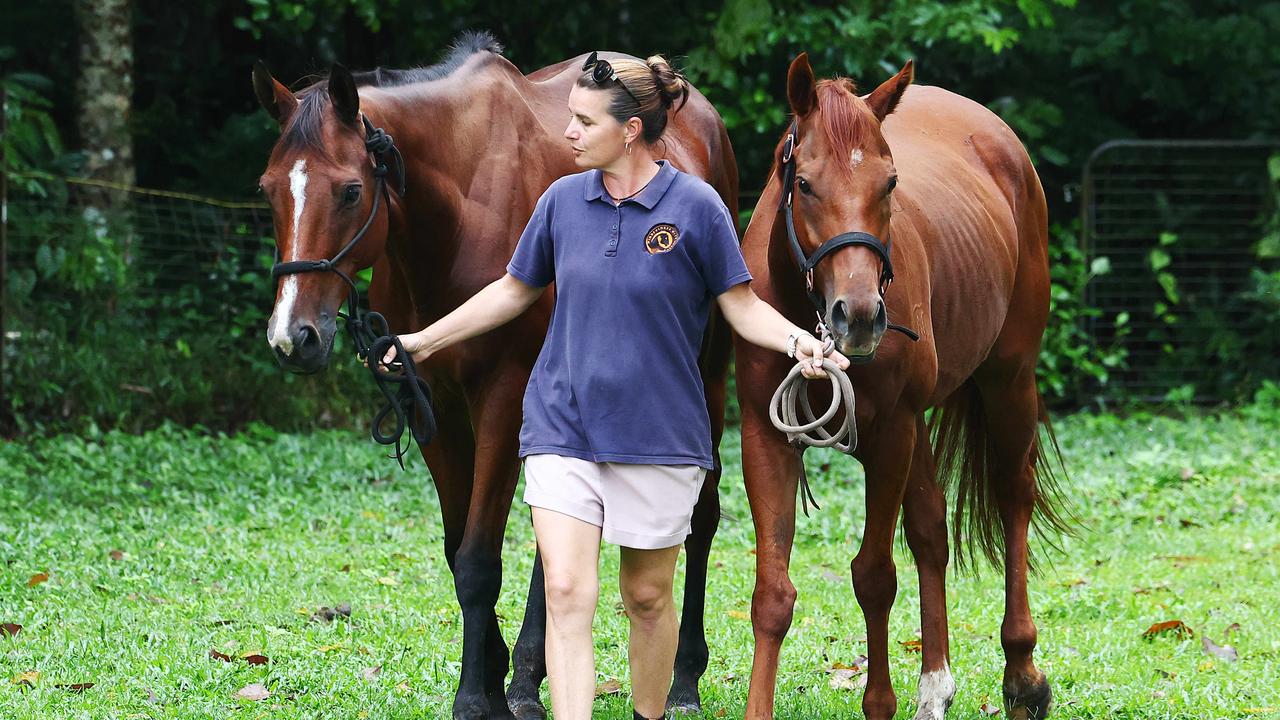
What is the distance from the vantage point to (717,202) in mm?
3771

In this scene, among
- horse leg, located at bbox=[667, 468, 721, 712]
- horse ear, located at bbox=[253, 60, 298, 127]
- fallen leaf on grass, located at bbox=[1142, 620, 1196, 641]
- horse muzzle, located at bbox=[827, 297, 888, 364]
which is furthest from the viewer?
fallen leaf on grass, located at bbox=[1142, 620, 1196, 641]

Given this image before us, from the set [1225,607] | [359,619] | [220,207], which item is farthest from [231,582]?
[220,207]

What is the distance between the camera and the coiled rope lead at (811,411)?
11.9ft

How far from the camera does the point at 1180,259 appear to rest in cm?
1347

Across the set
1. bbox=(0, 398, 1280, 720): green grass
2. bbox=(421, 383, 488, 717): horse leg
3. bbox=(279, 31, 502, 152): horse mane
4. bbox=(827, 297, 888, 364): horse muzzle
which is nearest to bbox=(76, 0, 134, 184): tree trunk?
bbox=(0, 398, 1280, 720): green grass

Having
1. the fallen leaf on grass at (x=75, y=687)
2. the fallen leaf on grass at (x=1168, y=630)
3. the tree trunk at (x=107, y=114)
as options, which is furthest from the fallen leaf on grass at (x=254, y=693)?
the tree trunk at (x=107, y=114)

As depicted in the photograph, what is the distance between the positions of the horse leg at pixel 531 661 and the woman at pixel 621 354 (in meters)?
1.04

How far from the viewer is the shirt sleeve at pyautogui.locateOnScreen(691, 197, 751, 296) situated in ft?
12.2

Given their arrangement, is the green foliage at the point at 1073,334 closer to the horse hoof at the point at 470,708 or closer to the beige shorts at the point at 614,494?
the horse hoof at the point at 470,708

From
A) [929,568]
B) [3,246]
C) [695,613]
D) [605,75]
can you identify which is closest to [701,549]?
[695,613]

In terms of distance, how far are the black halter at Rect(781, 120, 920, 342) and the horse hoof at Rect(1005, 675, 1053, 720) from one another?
1548 mm

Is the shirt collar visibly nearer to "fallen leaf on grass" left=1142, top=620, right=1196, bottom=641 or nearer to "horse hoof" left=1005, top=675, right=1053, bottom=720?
"horse hoof" left=1005, top=675, right=1053, bottom=720

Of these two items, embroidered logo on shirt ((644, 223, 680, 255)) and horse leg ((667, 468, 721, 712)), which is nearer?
embroidered logo on shirt ((644, 223, 680, 255))

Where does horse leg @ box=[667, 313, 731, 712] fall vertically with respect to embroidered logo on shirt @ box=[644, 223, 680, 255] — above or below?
below
